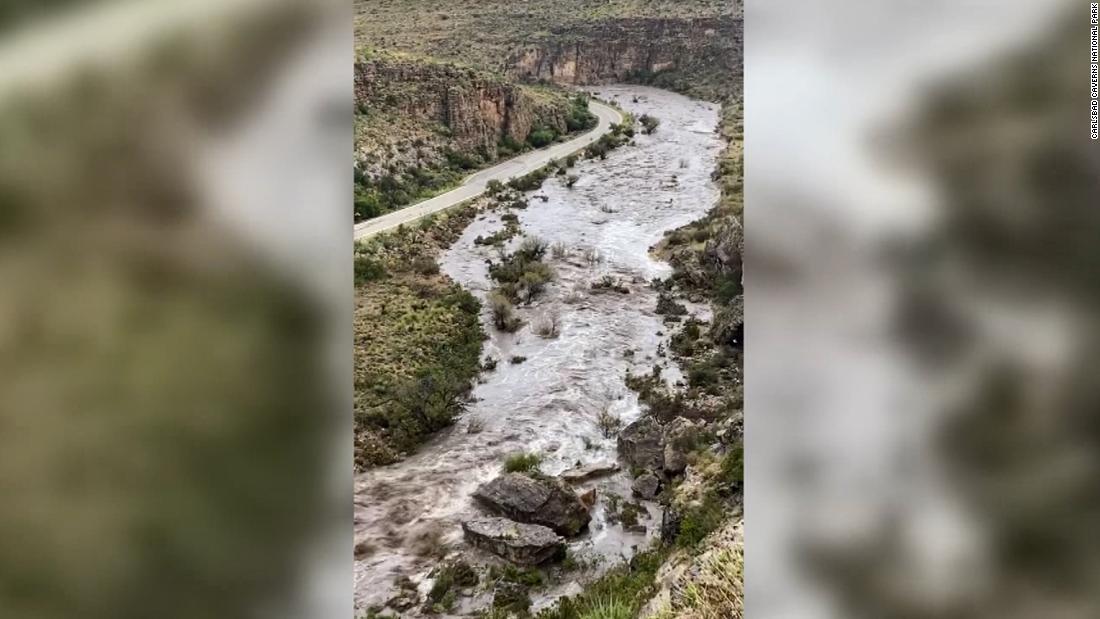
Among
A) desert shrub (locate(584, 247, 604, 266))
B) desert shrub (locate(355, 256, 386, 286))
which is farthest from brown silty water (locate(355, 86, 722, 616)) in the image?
desert shrub (locate(355, 256, 386, 286))

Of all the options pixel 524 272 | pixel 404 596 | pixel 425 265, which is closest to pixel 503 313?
pixel 524 272

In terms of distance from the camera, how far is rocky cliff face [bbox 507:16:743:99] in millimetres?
1727

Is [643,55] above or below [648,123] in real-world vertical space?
above

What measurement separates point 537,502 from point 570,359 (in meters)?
0.35

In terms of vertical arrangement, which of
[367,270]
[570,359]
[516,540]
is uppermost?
[367,270]

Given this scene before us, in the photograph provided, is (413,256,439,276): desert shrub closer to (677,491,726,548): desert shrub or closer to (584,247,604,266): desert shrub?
(584,247,604,266): desert shrub

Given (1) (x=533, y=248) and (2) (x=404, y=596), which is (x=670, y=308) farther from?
(2) (x=404, y=596)

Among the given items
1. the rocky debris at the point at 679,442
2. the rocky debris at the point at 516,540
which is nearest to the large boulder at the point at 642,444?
the rocky debris at the point at 679,442

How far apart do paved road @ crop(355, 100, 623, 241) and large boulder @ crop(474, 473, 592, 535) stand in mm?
679

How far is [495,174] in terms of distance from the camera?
5.88ft
